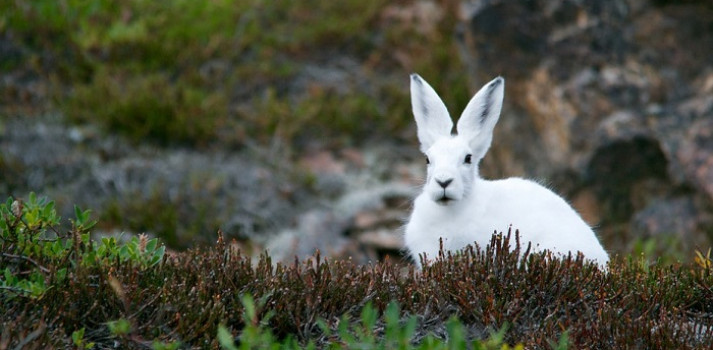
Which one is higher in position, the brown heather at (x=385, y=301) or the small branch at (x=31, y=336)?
the brown heather at (x=385, y=301)

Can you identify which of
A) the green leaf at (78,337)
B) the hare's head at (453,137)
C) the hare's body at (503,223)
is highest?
the hare's head at (453,137)

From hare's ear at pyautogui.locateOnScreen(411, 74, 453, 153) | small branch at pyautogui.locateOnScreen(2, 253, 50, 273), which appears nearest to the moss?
hare's ear at pyautogui.locateOnScreen(411, 74, 453, 153)

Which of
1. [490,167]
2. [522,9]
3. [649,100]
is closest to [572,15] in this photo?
[522,9]

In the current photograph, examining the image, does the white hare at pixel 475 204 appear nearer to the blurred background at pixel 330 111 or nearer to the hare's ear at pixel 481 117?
the hare's ear at pixel 481 117

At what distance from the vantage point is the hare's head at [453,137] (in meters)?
4.70

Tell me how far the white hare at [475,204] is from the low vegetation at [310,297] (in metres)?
0.36

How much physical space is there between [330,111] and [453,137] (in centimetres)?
522

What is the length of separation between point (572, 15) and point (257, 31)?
419 centimetres

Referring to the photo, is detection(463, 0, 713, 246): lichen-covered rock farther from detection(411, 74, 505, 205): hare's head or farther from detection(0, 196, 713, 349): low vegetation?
detection(0, 196, 713, 349): low vegetation

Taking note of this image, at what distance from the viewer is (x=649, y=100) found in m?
8.09

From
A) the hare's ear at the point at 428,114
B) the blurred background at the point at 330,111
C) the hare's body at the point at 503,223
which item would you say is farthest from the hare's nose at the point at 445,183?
the blurred background at the point at 330,111

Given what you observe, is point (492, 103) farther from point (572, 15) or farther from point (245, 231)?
point (245, 231)

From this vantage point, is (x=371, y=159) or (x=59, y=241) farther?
(x=371, y=159)

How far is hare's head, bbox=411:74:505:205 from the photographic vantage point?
4703 mm
